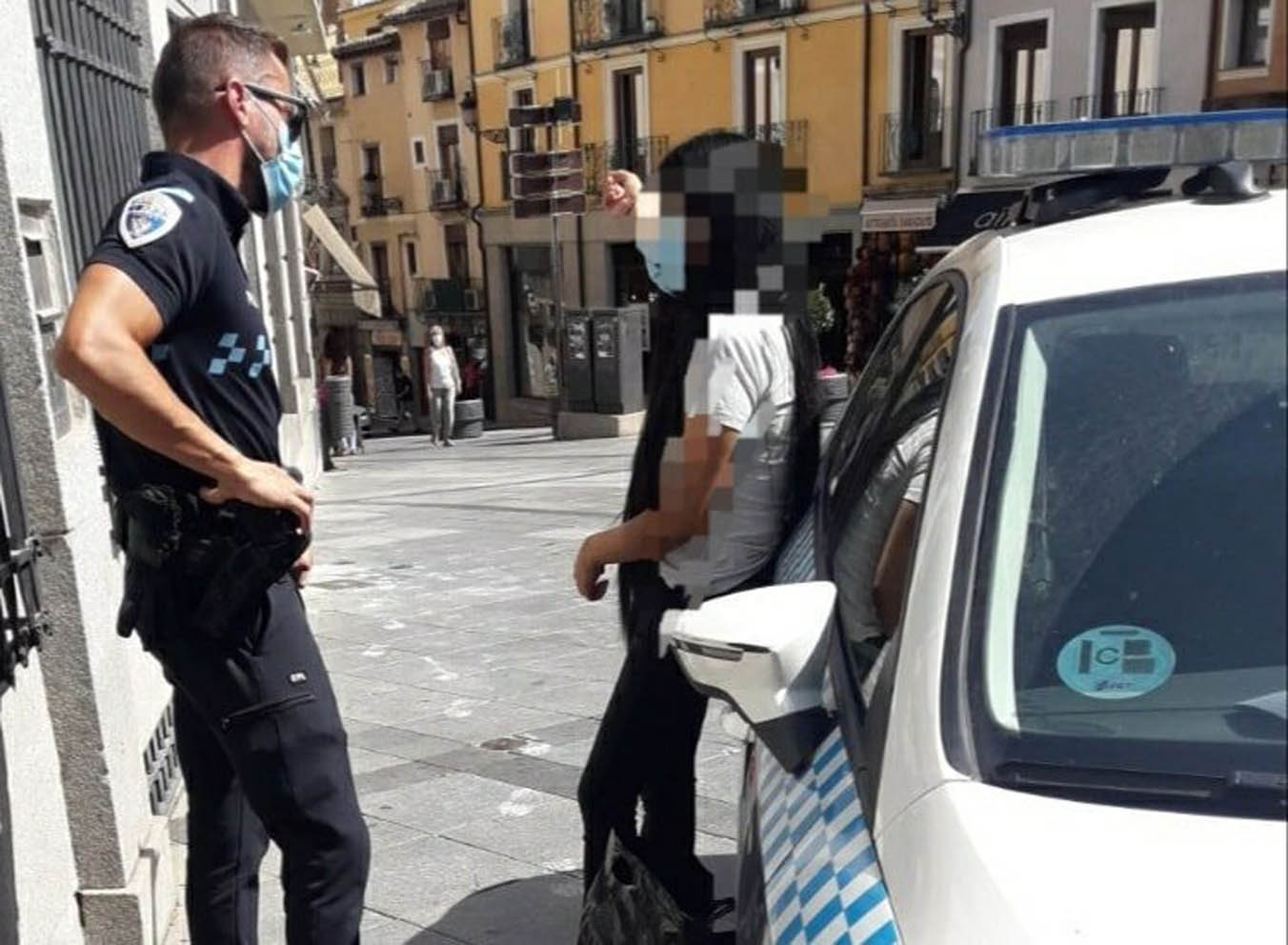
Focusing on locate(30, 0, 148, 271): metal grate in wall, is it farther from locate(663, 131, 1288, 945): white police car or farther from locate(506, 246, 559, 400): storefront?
locate(506, 246, 559, 400): storefront

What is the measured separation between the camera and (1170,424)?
5.08ft

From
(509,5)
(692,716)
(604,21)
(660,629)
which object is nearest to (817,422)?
(660,629)

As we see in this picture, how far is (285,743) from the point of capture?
2229 mm

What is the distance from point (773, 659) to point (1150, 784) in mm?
552

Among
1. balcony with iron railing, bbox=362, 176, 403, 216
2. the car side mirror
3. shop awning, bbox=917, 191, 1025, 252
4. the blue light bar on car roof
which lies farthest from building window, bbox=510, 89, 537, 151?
the car side mirror

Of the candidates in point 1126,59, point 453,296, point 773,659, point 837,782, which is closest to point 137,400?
point 773,659

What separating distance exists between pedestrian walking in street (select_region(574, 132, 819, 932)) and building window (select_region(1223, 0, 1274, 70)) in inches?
702

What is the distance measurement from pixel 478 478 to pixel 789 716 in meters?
11.8

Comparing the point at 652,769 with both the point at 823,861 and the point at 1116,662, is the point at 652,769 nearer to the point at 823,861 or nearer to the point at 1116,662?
the point at 823,861

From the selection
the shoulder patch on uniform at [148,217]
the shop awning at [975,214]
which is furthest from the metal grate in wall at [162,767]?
the shop awning at [975,214]

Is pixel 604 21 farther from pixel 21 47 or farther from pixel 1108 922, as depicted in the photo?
pixel 1108 922

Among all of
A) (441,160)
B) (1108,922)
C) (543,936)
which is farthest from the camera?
(441,160)

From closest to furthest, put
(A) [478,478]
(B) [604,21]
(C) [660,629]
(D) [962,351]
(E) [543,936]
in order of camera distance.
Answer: (D) [962,351], (C) [660,629], (E) [543,936], (A) [478,478], (B) [604,21]

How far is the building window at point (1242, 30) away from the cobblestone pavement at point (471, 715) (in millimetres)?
13820
